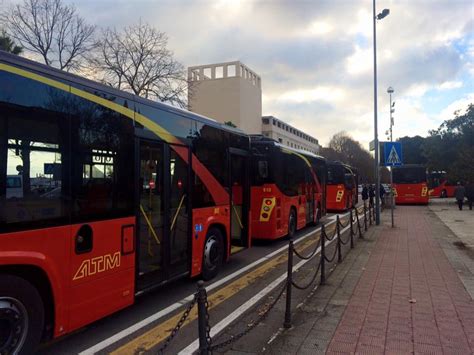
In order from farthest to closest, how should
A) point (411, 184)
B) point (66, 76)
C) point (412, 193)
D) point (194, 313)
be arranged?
point (412, 193), point (411, 184), point (194, 313), point (66, 76)

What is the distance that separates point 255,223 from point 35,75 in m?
8.85

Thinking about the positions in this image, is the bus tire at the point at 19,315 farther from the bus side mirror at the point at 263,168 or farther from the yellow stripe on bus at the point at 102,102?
the bus side mirror at the point at 263,168

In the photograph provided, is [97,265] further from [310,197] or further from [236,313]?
[310,197]

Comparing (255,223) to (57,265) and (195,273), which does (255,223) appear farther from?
(57,265)

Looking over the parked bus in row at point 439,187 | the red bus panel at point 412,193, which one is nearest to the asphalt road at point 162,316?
the red bus panel at point 412,193

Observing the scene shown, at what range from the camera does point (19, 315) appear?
397 centimetres

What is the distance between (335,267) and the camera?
906 cm

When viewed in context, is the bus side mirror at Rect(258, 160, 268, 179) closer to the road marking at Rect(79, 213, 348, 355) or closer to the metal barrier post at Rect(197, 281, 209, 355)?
the road marking at Rect(79, 213, 348, 355)

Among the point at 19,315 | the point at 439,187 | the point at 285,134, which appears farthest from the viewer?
the point at 285,134

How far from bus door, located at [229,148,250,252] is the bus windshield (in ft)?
85.8

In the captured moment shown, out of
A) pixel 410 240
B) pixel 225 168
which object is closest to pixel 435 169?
pixel 410 240

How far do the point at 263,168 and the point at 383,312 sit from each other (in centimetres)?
671

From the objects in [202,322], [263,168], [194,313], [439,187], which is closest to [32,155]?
[202,322]

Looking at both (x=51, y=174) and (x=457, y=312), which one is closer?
(x=51, y=174)
